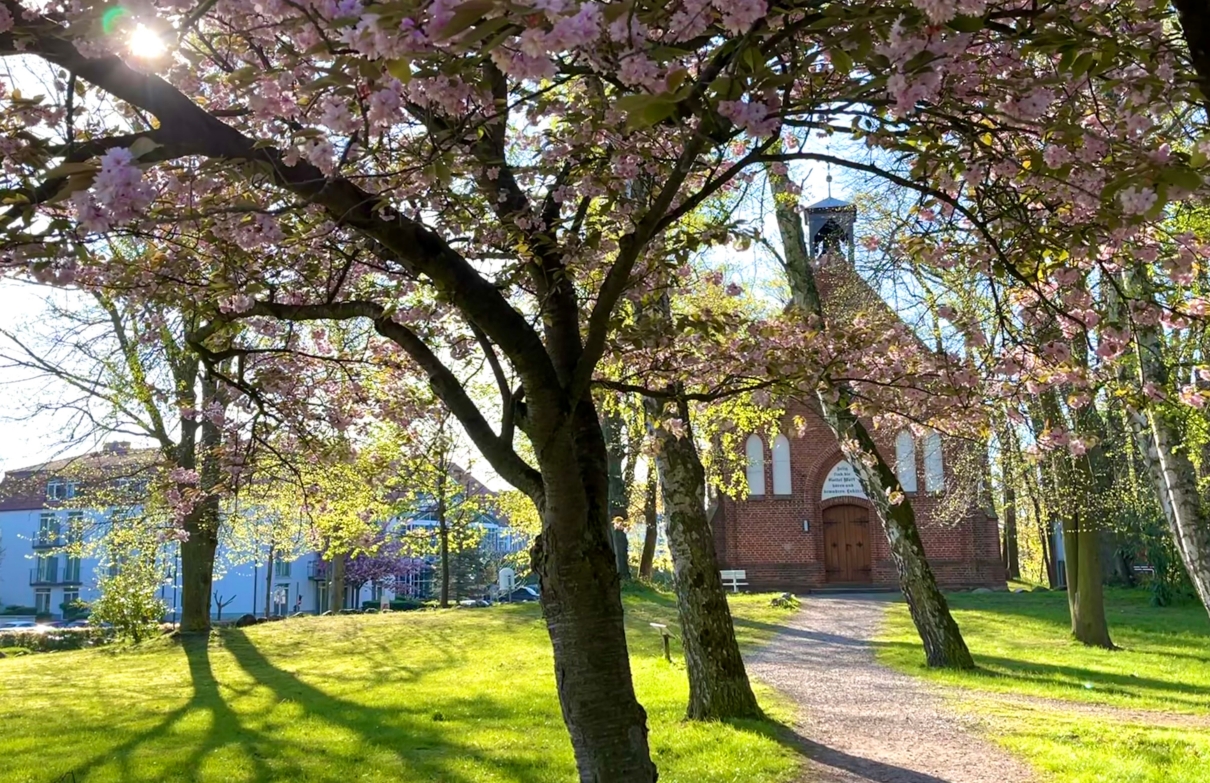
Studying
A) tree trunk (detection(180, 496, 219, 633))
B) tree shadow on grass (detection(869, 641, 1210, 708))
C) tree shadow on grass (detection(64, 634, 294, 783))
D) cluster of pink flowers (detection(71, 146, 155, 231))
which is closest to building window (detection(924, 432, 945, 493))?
tree shadow on grass (detection(869, 641, 1210, 708))

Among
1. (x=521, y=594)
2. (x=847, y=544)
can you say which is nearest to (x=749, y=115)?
Answer: (x=847, y=544)

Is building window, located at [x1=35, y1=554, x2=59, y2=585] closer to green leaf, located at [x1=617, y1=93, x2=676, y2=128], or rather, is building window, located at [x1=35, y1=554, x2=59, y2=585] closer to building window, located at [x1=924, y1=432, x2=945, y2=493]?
building window, located at [x1=924, y1=432, x2=945, y2=493]

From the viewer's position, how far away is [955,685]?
1006 centimetres

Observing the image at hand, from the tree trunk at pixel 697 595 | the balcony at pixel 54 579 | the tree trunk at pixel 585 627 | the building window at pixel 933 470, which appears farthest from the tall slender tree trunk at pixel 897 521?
the balcony at pixel 54 579

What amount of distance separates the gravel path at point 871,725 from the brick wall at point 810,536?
47.0 ft

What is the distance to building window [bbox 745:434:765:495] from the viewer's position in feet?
94.4

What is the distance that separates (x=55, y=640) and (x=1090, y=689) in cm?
2144

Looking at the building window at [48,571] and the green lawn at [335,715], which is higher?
the building window at [48,571]

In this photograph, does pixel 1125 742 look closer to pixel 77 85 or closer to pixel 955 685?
pixel 955 685

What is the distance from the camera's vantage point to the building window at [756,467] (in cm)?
2878

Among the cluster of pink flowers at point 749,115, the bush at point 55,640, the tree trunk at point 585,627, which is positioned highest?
the cluster of pink flowers at point 749,115

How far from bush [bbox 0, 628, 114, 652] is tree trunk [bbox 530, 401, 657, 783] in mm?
19034

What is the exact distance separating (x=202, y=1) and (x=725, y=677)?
6.76 metres

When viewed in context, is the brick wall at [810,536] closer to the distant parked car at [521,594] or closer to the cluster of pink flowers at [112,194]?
the distant parked car at [521,594]
